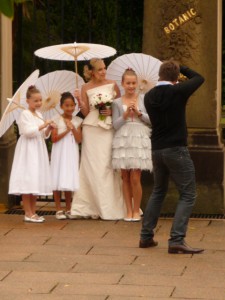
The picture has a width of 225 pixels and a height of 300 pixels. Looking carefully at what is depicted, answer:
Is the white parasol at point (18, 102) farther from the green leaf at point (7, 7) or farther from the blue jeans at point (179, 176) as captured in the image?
the green leaf at point (7, 7)

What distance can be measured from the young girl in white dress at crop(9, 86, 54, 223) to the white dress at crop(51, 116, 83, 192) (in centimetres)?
13

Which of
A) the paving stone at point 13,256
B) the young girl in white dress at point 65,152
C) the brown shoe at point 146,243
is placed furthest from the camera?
the young girl in white dress at point 65,152

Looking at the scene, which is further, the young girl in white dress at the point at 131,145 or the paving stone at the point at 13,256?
the young girl in white dress at the point at 131,145

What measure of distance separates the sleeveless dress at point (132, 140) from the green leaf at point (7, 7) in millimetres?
6497

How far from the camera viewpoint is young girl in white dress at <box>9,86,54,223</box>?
859 cm

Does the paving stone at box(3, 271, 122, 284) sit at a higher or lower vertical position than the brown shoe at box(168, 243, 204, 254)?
lower

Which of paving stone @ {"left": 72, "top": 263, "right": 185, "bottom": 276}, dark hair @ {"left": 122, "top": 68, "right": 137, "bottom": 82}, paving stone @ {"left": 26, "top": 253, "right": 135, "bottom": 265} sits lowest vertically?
paving stone @ {"left": 26, "top": 253, "right": 135, "bottom": 265}

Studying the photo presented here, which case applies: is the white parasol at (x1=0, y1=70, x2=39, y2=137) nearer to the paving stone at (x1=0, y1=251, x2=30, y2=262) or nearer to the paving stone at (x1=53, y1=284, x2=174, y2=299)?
the paving stone at (x1=0, y1=251, x2=30, y2=262)

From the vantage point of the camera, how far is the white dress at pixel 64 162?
8.77 m

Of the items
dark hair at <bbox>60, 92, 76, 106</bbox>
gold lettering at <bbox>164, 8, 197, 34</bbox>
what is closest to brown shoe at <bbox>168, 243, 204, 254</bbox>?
dark hair at <bbox>60, 92, 76, 106</bbox>

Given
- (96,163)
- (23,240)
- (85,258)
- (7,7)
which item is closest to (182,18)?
(96,163)

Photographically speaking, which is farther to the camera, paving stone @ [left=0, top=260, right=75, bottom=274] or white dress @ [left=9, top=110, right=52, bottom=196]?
white dress @ [left=9, top=110, right=52, bottom=196]

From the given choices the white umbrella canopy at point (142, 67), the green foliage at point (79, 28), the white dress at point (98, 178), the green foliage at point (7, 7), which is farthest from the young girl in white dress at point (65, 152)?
the green foliage at point (7, 7)

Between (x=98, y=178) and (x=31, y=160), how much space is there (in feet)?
2.65
